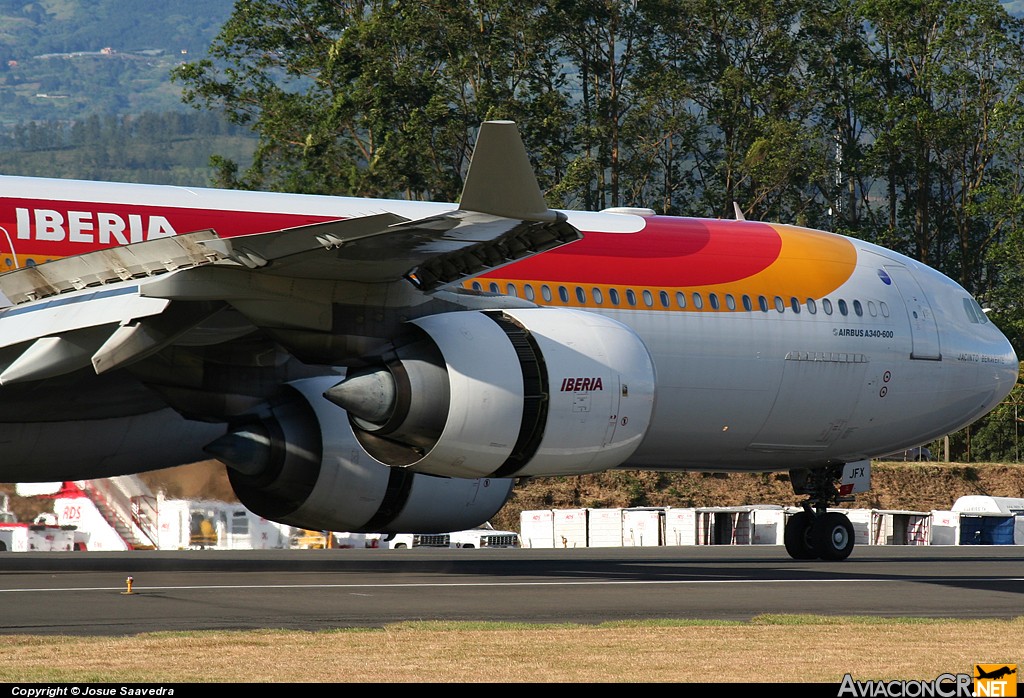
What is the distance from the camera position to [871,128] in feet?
168

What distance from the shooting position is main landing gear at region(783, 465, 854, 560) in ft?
58.3

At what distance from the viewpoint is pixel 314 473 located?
1390 cm

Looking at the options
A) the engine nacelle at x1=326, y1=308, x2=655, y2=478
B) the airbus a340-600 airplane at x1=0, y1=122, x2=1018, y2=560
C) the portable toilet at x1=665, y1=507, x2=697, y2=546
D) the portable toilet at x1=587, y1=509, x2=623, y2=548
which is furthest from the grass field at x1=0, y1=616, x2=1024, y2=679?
the portable toilet at x1=587, y1=509, x2=623, y2=548

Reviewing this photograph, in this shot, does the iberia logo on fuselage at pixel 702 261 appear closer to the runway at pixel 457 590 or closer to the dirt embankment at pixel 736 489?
the runway at pixel 457 590

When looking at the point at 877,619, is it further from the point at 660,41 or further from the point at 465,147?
the point at 660,41

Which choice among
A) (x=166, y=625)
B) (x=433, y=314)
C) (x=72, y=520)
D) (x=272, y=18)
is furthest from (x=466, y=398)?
(x=272, y=18)

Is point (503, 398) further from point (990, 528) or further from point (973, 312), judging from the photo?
point (990, 528)

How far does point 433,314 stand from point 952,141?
4148cm

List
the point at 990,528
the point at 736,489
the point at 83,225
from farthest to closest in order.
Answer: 1. the point at 736,489
2. the point at 990,528
3. the point at 83,225

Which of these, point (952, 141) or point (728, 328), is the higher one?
point (952, 141)

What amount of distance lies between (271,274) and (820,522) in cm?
918

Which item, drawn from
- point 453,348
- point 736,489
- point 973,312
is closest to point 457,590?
point 453,348

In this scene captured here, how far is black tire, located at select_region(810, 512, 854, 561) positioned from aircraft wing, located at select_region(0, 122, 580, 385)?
780 cm

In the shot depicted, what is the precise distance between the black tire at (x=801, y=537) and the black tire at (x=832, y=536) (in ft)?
0.21
